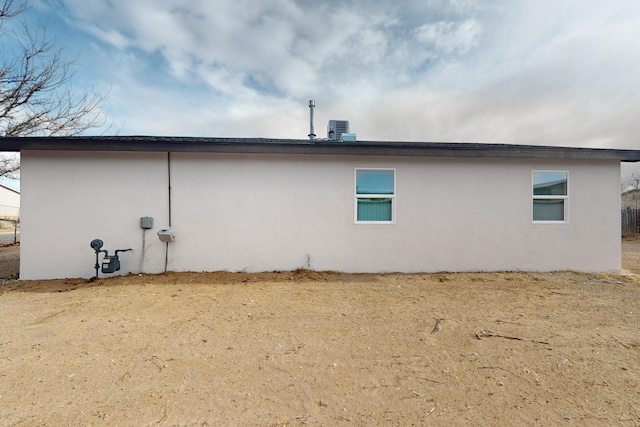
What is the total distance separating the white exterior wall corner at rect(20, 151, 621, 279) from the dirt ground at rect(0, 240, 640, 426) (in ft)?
3.64

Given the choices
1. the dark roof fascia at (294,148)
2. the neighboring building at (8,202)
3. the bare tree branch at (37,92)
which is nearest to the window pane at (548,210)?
the dark roof fascia at (294,148)

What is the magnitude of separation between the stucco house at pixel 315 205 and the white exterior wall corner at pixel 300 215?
2cm

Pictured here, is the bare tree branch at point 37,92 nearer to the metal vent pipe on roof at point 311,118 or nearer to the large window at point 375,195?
the metal vent pipe on roof at point 311,118

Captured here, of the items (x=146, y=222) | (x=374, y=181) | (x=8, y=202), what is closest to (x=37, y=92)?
(x=146, y=222)

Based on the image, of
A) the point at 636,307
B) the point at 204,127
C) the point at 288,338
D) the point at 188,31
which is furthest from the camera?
the point at 204,127

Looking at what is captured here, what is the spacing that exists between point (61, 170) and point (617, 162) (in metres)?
11.7

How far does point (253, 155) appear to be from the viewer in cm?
552

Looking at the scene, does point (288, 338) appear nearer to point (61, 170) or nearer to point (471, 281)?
point (471, 281)

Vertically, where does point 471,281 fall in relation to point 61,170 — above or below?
below

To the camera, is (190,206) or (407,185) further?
(407,185)

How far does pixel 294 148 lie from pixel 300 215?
4.47ft

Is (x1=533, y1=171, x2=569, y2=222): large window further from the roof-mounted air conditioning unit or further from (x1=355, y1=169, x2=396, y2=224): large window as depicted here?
the roof-mounted air conditioning unit

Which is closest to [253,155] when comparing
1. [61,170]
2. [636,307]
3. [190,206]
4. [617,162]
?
[190,206]

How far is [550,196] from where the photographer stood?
604cm
